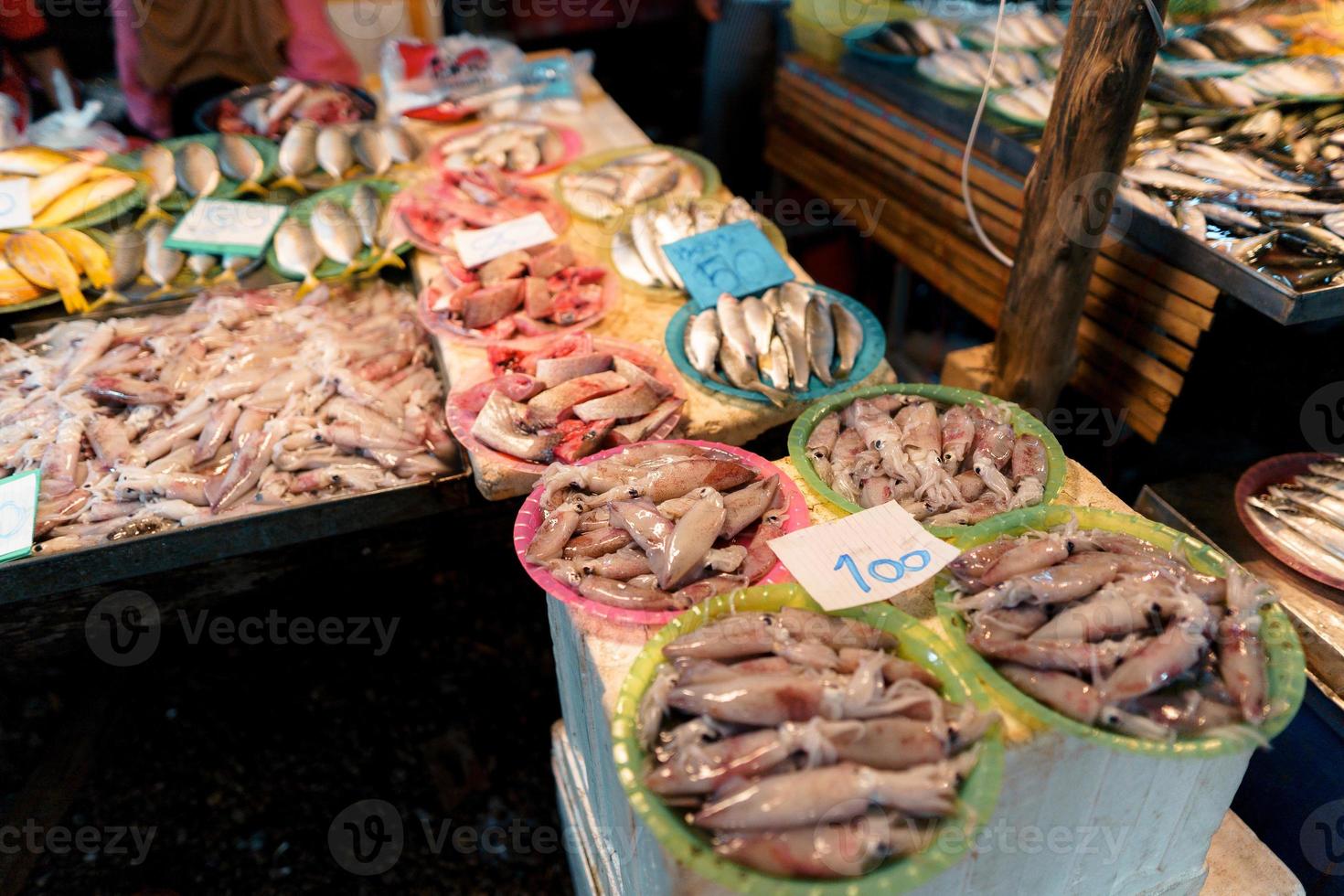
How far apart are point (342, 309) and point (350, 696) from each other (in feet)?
4.94

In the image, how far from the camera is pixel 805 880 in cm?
127

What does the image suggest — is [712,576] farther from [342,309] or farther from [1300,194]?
[1300,194]

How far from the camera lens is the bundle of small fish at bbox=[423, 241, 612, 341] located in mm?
2854

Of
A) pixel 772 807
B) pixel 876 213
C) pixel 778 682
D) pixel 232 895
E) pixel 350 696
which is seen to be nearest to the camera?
pixel 772 807

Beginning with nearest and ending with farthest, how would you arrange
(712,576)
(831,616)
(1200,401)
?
(831,616)
(712,576)
(1200,401)

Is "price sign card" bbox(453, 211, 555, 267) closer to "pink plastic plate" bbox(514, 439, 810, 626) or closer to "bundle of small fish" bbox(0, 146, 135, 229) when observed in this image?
"pink plastic plate" bbox(514, 439, 810, 626)

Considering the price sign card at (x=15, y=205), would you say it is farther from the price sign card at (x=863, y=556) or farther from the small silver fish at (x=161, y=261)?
the price sign card at (x=863, y=556)

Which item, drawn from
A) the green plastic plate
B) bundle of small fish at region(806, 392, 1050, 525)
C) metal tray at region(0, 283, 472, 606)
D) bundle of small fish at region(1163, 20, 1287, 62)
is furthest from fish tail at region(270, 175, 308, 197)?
bundle of small fish at region(1163, 20, 1287, 62)

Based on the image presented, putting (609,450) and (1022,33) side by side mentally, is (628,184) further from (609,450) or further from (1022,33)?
(1022,33)

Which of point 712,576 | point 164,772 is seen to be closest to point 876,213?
point 712,576

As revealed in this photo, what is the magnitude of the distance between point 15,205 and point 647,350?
281 cm

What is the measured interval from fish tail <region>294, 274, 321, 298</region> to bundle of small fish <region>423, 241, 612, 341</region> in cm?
51

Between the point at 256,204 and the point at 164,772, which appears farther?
the point at 256,204

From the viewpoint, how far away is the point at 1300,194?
290cm
